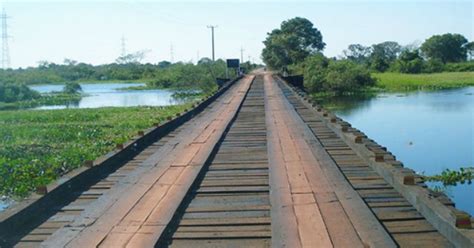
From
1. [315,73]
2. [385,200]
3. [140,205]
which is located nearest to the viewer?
[140,205]

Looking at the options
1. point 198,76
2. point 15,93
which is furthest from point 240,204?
point 198,76

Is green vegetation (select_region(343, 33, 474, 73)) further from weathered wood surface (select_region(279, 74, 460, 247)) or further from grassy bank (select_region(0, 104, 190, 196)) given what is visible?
weathered wood surface (select_region(279, 74, 460, 247))

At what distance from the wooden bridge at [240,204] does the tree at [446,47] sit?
89.9 meters

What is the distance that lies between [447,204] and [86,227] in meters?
2.59

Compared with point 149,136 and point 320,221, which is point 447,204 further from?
point 149,136

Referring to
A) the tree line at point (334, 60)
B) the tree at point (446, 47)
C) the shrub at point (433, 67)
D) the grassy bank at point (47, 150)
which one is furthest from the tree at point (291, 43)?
the grassy bank at point (47, 150)

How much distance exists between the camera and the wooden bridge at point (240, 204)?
3344 mm

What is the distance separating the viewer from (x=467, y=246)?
111 inches

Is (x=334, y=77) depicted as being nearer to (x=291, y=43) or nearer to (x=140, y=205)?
(x=291, y=43)

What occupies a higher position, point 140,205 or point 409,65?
point 409,65

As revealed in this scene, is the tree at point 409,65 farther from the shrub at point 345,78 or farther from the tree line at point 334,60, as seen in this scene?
the shrub at point 345,78

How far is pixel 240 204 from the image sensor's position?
429cm

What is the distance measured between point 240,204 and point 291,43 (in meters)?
67.7

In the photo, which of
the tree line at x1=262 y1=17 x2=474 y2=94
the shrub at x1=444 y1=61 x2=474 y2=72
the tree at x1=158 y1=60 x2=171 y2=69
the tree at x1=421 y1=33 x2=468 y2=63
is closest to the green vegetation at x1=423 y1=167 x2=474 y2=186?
the tree line at x1=262 y1=17 x2=474 y2=94
